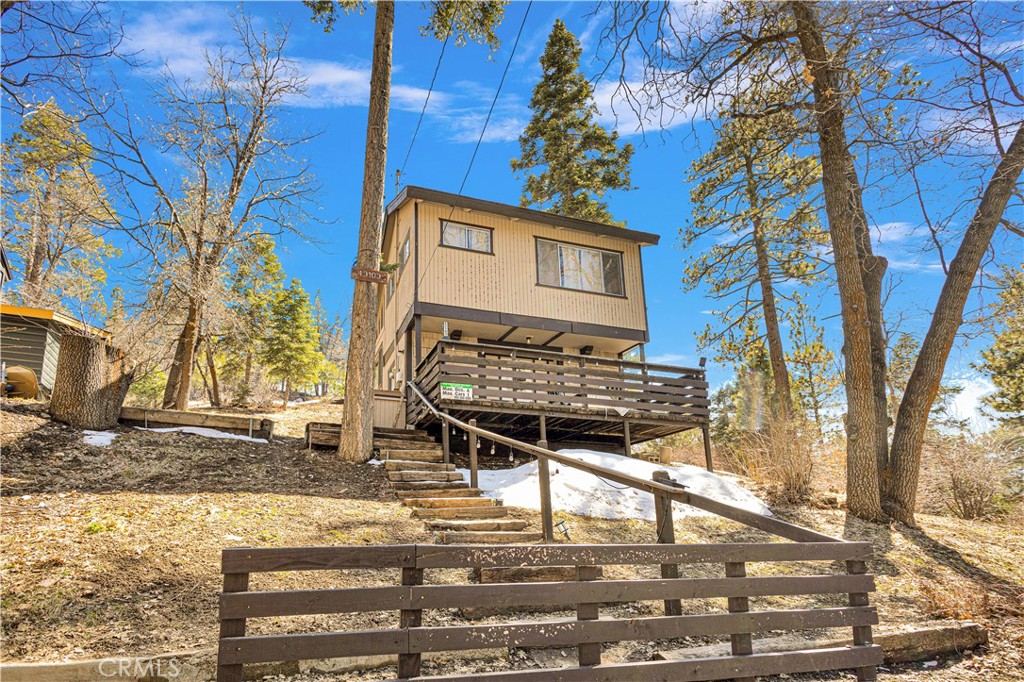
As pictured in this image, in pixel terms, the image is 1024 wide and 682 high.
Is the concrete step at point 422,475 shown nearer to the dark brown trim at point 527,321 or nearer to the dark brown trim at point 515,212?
the dark brown trim at point 527,321

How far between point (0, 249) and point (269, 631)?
6755 mm

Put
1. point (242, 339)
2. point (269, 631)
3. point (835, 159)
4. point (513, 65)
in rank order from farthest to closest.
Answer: point (242, 339), point (835, 159), point (513, 65), point (269, 631)

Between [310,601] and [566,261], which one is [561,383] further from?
[310,601]

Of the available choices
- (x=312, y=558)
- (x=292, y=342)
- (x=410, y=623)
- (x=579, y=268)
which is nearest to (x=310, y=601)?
(x=312, y=558)

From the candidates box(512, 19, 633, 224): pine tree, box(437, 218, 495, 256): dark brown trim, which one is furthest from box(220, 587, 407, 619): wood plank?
box(512, 19, 633, 224): pine tree

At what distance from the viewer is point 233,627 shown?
2.92m

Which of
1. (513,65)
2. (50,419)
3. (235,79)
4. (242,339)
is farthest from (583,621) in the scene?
(235,79)

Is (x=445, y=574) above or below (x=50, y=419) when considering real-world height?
below

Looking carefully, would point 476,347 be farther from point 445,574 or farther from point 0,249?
point 0,249

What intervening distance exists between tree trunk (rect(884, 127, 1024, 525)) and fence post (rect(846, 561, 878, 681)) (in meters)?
6.58

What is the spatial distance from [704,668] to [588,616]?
91 centimetres

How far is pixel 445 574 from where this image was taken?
19.6 ft

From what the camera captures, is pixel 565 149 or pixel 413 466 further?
pixel 565 149

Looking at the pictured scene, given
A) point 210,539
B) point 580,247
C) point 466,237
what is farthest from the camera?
point 580,247
